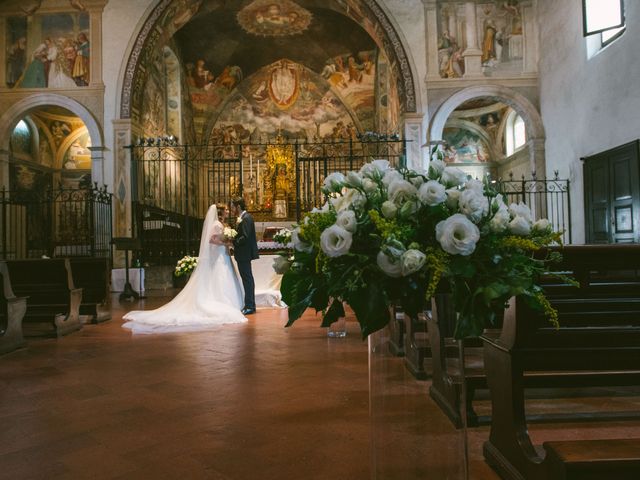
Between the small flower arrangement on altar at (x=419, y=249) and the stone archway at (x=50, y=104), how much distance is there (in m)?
13.5

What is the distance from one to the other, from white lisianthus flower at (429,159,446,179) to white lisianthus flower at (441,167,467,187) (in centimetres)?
2

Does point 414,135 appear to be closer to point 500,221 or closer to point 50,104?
point 50,104

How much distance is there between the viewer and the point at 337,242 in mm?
1349

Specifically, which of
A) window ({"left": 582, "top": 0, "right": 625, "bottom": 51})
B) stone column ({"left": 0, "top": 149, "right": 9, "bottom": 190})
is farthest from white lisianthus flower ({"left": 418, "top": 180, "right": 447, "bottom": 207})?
stone column ({"left": 0, "top": 149, "right": 9, "bottom": 190})

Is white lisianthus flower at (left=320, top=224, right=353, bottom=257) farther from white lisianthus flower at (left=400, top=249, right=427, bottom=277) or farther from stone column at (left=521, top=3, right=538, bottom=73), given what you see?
stone column at (left=521, top=3, right=538, bottom=73)

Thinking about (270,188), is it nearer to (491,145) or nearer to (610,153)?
(491,145)

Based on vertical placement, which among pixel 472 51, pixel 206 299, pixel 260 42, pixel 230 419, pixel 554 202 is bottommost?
pixel 230 419

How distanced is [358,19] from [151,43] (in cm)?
606

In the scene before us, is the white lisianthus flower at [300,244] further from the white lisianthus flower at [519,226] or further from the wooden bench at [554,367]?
the wooden bench at [554,367]

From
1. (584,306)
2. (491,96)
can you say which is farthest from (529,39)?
(584,306)

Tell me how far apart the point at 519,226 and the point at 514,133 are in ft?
64.5

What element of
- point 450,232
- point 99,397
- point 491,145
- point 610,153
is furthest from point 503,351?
point 491,145

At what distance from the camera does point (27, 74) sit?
1400 cm

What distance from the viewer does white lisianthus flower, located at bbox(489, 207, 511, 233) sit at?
4.56 feet
